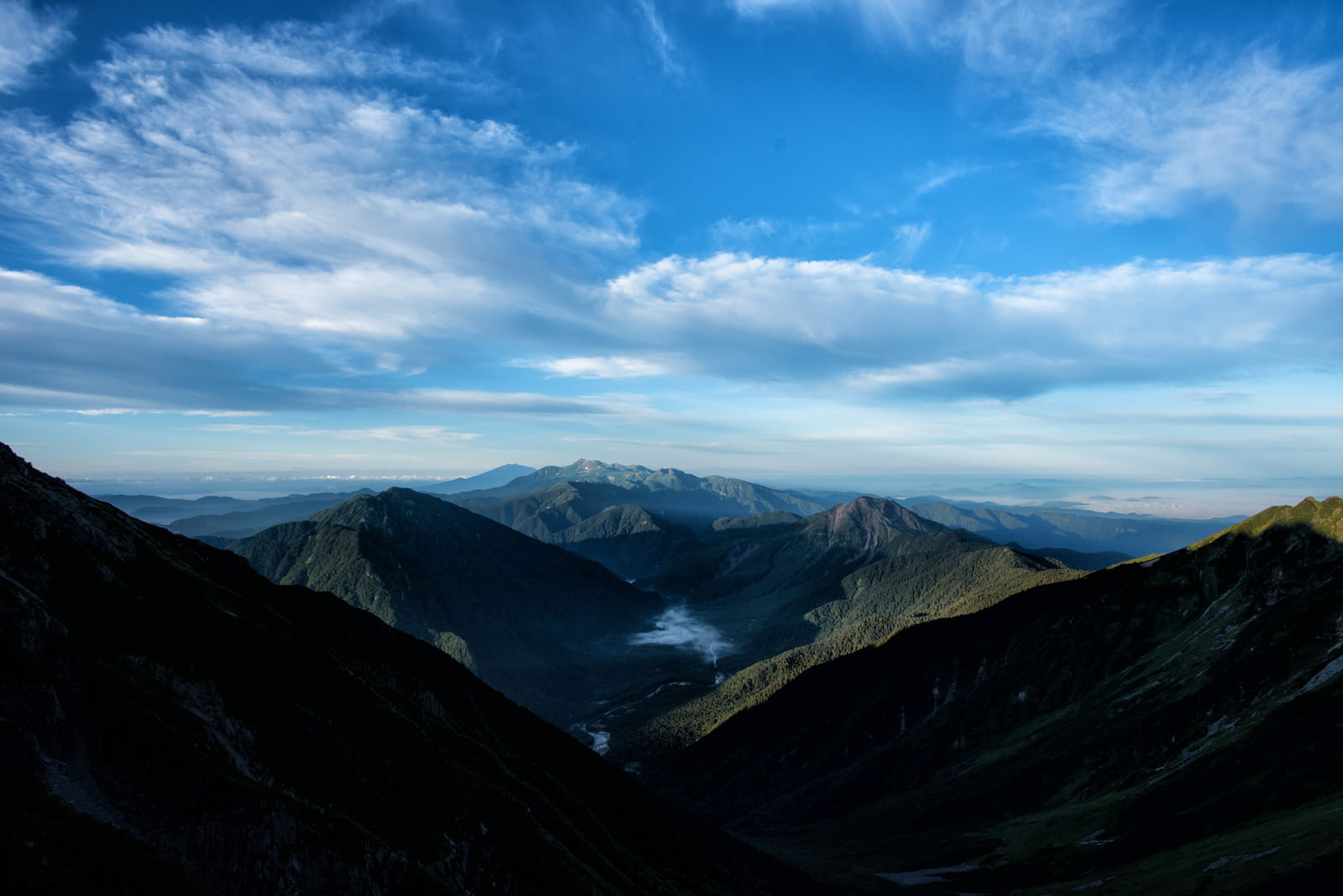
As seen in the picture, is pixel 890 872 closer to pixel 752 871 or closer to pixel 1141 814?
pixel 752 871

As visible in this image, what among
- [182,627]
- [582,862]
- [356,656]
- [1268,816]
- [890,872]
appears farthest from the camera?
[890,872]

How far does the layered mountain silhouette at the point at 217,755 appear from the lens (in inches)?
2275

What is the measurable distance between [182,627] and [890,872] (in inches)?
8044

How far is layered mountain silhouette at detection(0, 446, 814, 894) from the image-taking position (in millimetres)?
57781

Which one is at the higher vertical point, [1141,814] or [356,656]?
[356,656]

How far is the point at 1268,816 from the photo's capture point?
15100 centimetres

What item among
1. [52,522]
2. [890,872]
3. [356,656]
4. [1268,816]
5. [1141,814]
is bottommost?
[890,872]

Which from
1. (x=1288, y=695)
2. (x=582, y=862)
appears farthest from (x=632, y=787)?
(x=1288, y=695)

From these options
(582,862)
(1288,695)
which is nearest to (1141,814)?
(1288,695)

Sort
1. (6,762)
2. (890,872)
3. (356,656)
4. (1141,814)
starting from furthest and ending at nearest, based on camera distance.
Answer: (890,872)
(1141,814)
(356,656)
(6,762)

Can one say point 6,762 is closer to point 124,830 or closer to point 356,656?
point 124,830

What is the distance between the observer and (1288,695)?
18425cm

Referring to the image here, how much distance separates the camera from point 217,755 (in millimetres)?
69938

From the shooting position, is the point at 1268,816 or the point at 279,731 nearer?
the point at 279,731
